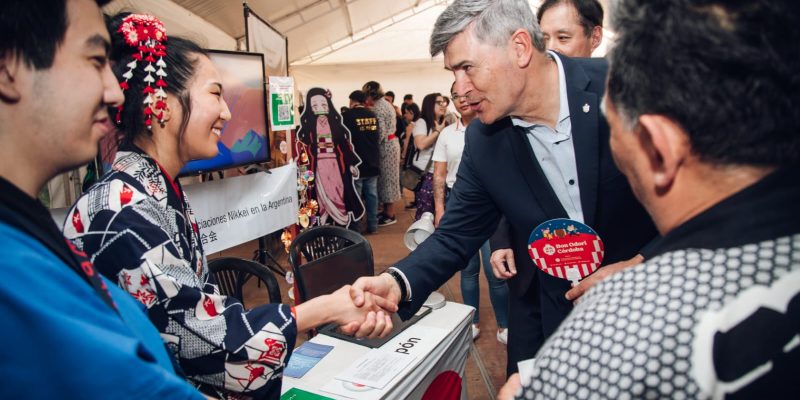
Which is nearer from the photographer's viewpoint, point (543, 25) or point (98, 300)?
point (98, 300)

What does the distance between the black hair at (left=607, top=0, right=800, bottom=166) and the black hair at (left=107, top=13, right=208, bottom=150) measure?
1.24m

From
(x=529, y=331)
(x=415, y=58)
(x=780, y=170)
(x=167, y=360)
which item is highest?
(x=415, y=58)

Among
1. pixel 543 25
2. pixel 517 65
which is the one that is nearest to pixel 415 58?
pixel 543 25

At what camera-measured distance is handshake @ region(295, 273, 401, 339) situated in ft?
4.75

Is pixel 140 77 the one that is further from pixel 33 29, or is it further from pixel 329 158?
pixel 329 158

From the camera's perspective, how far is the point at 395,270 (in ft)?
5.65

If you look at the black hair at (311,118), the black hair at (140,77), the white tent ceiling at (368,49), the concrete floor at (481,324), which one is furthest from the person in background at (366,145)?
the white tent ceiling at (368,49)

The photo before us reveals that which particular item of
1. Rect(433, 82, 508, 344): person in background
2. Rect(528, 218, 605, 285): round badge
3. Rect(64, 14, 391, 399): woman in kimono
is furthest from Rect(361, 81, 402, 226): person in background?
Rect(528, 218, 605, 285): round badge

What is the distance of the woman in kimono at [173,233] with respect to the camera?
3.89 feet

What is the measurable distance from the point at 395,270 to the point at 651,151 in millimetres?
1128

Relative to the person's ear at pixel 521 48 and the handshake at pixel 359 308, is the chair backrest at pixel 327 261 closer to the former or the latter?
the handshake at pixel 359 308

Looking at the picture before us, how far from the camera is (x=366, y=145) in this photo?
251 inches

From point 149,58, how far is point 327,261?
1.18 m

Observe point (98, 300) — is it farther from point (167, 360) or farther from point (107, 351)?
point (167, 360)
